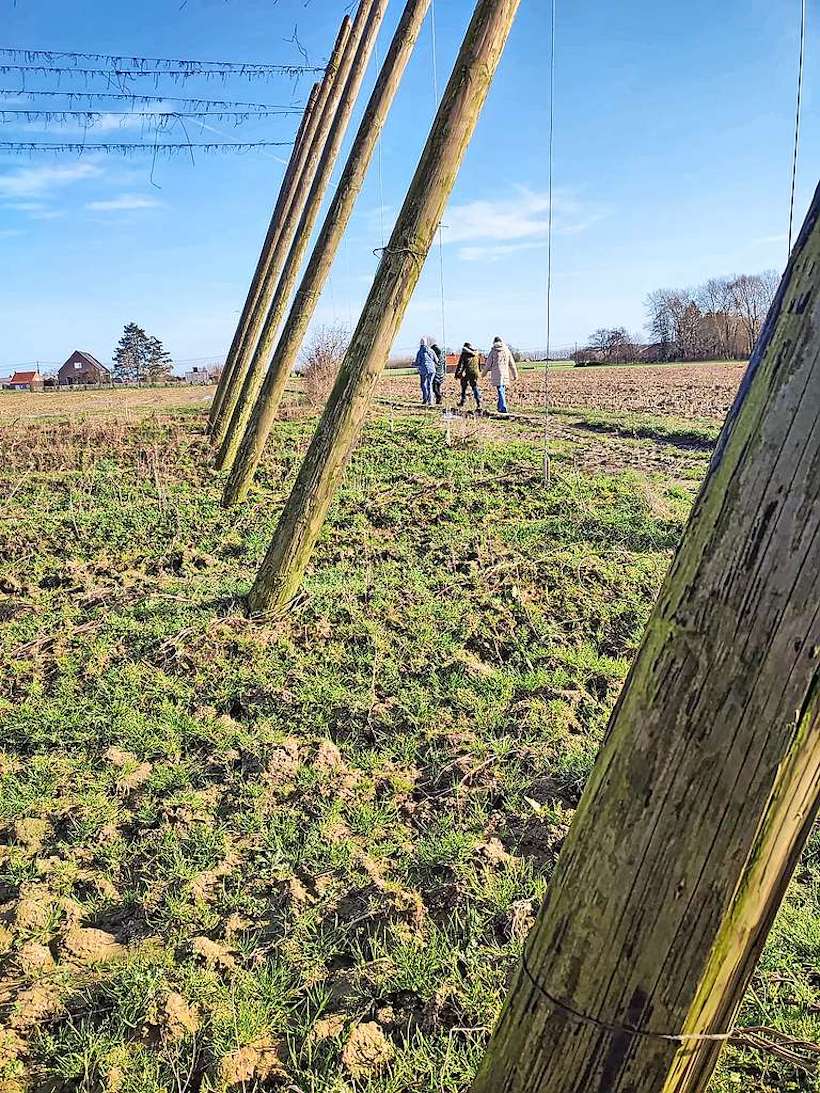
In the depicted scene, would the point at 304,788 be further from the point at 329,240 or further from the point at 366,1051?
the point at 329,240

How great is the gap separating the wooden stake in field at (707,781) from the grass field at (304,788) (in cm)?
142

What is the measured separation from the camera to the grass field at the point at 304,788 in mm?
2377

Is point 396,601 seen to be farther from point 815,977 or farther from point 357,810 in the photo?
point 815,977

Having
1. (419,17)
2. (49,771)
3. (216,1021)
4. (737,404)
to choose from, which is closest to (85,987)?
(216,1021)

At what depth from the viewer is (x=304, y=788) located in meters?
3.66

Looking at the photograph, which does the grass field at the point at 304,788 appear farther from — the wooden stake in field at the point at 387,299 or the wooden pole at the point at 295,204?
the wooden pole at the point at 295,204

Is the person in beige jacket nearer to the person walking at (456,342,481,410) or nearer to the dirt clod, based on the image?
the person walking at (456,342,481,410)

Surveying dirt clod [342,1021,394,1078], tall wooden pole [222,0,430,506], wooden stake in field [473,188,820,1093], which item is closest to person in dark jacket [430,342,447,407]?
tall wooden pole [222,0,430,506]

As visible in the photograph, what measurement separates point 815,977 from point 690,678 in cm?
219

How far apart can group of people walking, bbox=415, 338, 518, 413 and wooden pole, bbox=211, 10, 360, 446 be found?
475 cm

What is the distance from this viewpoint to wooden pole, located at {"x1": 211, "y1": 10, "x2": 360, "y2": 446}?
961 cm

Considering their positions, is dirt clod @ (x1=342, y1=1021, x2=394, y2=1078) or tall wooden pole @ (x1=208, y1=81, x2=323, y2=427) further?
tall wooden pole @ (x1=208, y1=81, x2=323, y2=427)

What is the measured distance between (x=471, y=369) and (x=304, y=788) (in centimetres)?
1414

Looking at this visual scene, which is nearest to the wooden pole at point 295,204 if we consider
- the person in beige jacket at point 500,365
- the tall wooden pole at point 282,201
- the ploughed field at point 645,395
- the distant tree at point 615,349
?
the tall wooden pole at point 282,201
